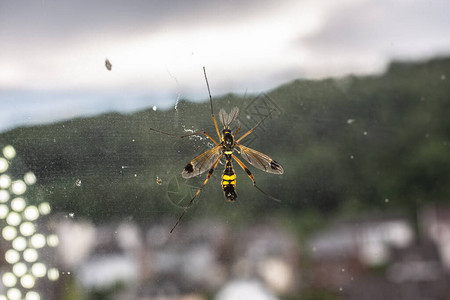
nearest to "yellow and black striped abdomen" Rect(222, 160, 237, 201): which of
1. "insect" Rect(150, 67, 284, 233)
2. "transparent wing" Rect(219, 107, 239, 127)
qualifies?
"insect" Rect(150, 67, 284, 233)

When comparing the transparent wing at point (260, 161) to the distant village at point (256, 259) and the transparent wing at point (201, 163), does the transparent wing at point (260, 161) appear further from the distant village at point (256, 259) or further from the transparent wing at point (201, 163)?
the distant village at point (256, 259)

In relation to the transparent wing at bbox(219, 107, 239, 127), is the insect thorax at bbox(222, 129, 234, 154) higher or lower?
lower

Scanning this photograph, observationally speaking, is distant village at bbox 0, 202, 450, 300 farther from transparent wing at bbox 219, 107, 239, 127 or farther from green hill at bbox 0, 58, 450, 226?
transparent wing at bbox 219, 107, 239, 127

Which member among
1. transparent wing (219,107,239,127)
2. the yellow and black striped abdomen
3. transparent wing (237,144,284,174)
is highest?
transparent wing (219,107,239,127)

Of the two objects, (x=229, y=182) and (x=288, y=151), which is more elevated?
(x=288, y=151)

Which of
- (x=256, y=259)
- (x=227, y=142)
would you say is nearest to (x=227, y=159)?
(x=227, y=142)

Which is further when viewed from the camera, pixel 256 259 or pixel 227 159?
pixel 256 259

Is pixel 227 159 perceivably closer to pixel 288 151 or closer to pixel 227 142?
pixel 227 142
